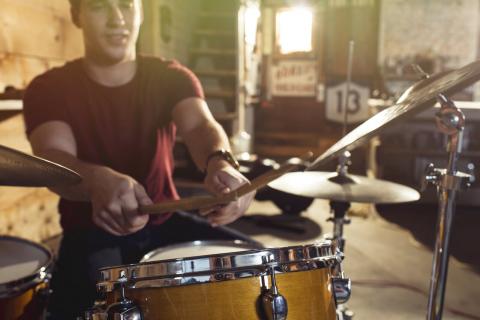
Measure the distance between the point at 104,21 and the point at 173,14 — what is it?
417 centimetres

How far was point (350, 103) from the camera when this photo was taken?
7.91 meters

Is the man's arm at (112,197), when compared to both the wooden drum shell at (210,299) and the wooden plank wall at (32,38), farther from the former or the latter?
the wooden plank wall at (32,38)

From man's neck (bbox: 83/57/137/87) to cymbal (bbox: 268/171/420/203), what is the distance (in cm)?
83

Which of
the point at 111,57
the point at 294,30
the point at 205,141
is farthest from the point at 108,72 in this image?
the point at 294,30

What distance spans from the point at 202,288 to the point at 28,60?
8.56ft

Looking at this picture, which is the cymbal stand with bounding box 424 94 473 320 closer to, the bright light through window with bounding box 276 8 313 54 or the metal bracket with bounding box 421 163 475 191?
the metal bracket with bounding box 421 163 475 191

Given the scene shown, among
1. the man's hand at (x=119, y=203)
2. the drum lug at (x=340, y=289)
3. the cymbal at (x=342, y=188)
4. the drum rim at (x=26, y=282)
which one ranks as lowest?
the drum rim at (x=26, y=282)

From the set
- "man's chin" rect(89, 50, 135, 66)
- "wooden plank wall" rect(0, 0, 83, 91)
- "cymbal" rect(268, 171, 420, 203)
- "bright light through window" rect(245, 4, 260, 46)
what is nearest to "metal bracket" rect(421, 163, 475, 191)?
"cymbal" rect(268, 171, 420, 203)

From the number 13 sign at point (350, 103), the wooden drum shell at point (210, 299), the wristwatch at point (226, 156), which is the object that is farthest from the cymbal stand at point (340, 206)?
the number 13 sign at point (350, 103)

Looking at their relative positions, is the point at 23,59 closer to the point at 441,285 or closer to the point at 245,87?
the point at 441,285

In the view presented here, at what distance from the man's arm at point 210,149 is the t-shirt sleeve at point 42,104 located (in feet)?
1.64

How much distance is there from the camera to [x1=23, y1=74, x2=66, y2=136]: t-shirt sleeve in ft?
6.07

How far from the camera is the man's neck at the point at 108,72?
199cm

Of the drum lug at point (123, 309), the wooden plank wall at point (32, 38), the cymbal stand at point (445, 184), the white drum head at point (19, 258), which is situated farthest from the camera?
the wooden plank wall at point (32, 38)
